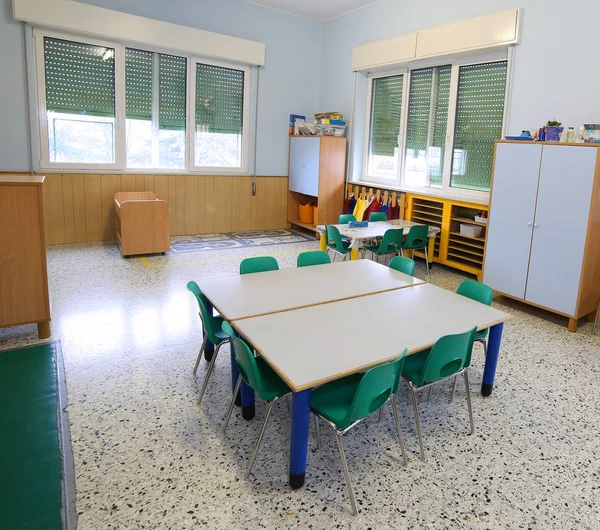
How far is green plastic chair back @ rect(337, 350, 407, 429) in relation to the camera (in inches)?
81.0

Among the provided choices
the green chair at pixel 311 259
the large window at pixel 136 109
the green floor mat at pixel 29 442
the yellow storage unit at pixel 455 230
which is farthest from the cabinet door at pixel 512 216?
the large window at pixel 136 109

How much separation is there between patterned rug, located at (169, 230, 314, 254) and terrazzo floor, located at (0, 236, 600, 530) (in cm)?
312

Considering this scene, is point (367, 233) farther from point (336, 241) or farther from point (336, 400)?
point (336, 400)

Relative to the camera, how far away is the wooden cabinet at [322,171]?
25.3 ft

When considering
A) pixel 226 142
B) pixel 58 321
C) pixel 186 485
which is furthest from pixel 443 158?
pixel 186 485

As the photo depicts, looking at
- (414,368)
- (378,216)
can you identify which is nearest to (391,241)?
(378,216)

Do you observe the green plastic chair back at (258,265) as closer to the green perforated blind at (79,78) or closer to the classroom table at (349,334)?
the classroom table at (349,334)

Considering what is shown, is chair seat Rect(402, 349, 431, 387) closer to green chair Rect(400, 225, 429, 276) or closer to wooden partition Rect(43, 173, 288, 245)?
green chair Rect(400, 225, 429, 276)

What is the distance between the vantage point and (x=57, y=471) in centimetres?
231

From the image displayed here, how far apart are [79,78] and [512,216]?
600 centimetres

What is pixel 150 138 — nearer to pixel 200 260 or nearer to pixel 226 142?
pixel 226 142

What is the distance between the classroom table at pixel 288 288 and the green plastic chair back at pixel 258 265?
0.31ft

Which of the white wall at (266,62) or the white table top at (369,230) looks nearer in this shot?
the white table top at (369,230)

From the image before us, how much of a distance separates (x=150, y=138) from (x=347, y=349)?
6.15 m
